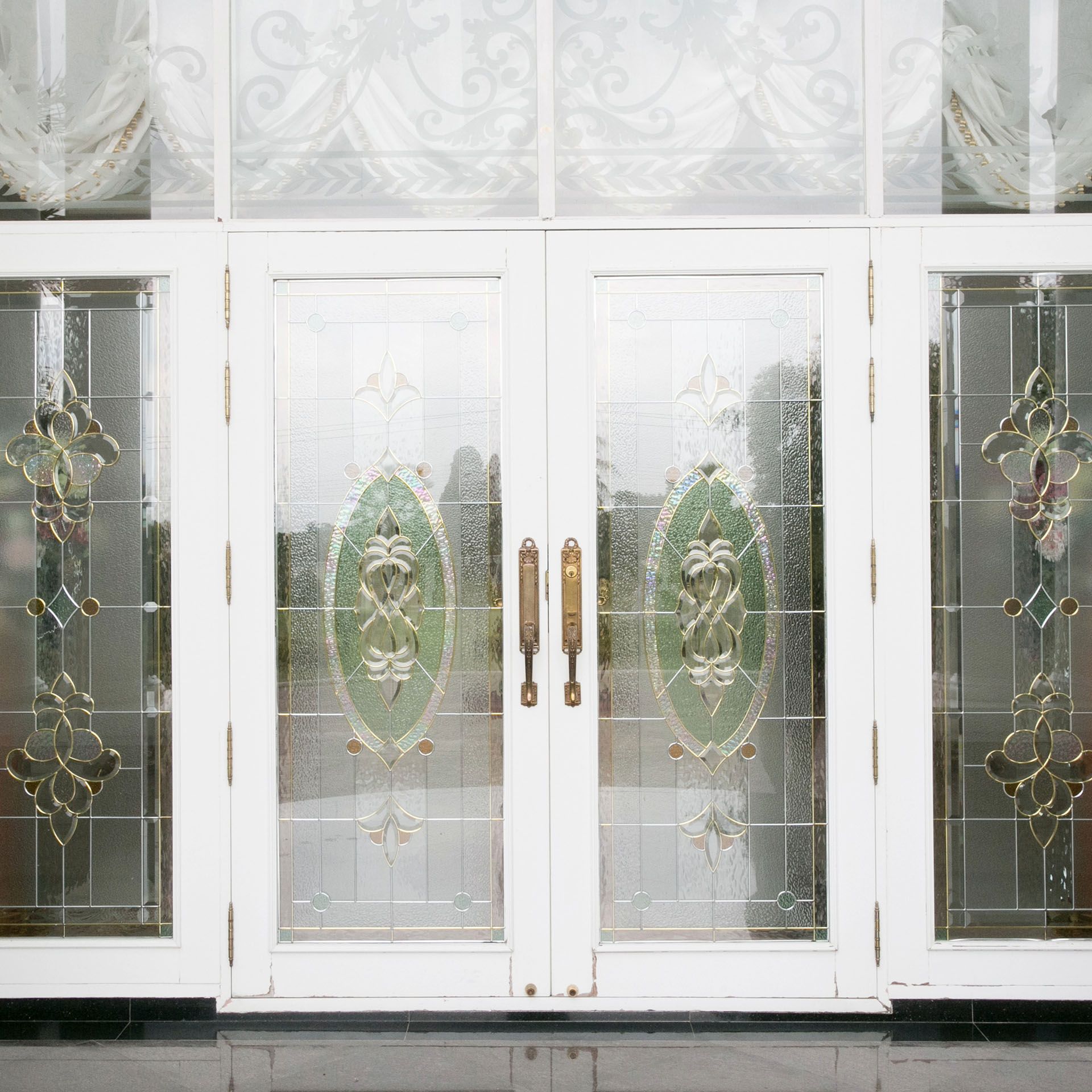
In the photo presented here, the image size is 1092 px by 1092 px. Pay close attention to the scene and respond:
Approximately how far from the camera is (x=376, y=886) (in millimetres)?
2430

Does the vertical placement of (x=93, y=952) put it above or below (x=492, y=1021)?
above

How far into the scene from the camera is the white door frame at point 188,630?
2.43 meters

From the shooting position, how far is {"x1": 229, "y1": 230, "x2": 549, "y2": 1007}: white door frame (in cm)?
241

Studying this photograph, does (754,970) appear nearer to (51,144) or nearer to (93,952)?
(93,952)

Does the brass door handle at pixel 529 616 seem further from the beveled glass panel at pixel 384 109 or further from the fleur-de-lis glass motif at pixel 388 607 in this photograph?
the beveled glass panel at pixel 384 109

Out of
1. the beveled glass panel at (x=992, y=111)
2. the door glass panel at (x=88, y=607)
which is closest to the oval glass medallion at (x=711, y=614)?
the beveled glass panel at (x=992, y=111)

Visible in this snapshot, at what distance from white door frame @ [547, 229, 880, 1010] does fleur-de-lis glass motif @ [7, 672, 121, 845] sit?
1285 mm

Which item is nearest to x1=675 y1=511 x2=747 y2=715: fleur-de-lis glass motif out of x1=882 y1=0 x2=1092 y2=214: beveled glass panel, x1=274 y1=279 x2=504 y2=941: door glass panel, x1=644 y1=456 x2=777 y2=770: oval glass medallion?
x1=644 y1=456 x2=777 y2=770: oval glass medallion

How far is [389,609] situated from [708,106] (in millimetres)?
→ 1640

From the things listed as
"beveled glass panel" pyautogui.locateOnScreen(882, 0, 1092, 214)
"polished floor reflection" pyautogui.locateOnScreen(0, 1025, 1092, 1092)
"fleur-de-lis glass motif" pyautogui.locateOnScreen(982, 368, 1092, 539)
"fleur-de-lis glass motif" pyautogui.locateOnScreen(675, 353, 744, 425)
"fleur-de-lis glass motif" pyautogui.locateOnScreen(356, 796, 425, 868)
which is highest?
"beveled glass panel" pyautogui.locateOnScreen(882, 0, 1092, 214)

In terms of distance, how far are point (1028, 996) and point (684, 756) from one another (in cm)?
114

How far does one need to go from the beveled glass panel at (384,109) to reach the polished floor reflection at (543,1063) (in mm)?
2256

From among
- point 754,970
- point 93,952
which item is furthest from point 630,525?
point 93,952

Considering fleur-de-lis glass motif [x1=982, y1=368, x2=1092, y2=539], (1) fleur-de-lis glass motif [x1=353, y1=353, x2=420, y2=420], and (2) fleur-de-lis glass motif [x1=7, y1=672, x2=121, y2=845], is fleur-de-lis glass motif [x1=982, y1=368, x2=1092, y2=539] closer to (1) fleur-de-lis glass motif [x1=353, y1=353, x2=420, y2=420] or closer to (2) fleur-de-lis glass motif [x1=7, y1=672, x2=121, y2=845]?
(1) fleur-de-lis glass motif [x1=353, y1=353, x2=420, y2=420]
